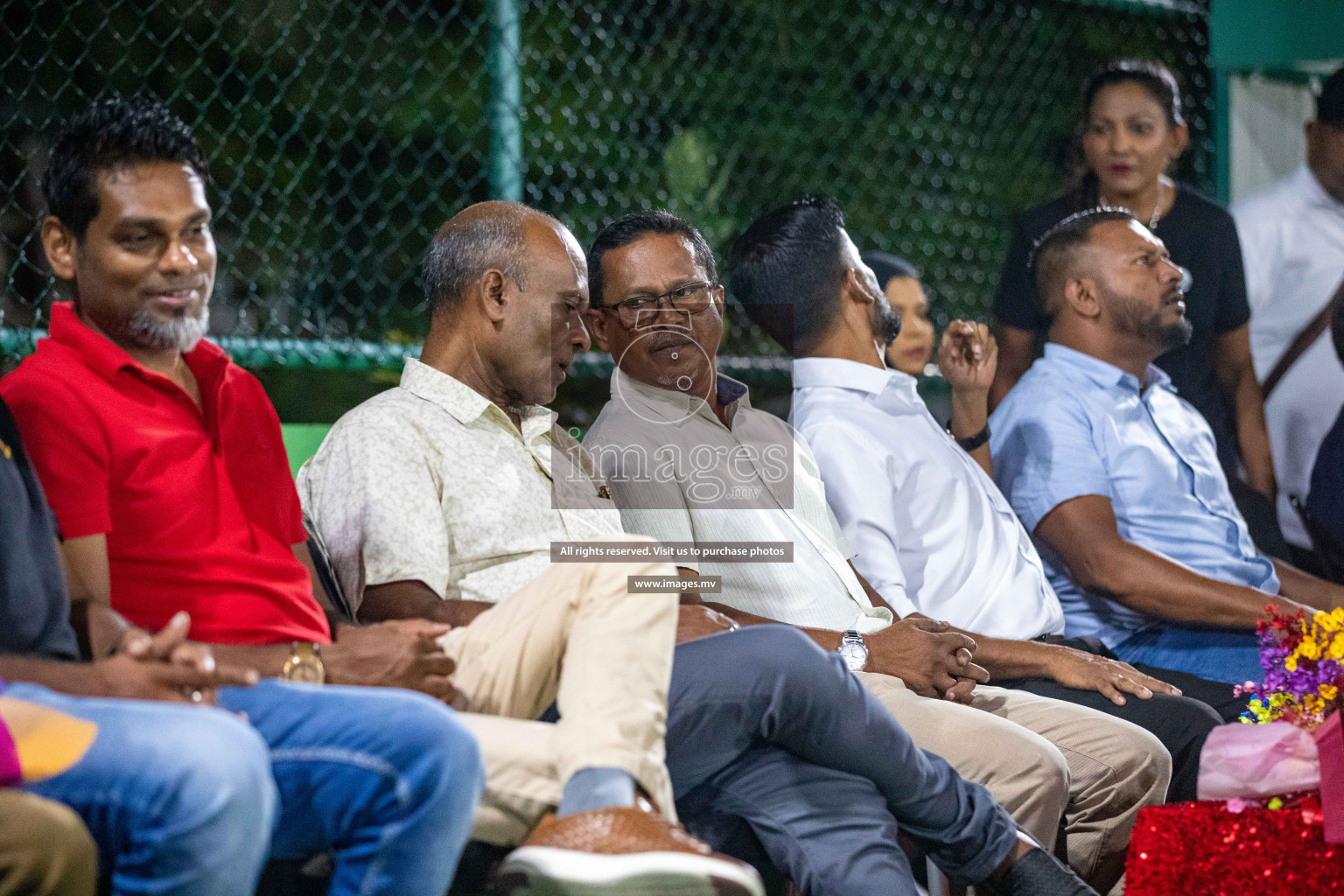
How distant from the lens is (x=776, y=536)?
2.55m

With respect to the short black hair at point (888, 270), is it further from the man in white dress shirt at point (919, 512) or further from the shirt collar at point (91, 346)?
the shirt collar at point (91, 346)

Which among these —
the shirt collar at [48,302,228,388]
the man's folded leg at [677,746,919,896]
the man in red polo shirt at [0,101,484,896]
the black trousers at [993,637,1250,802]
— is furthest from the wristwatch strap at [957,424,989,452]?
the shirt collar at [48,302,228,388]

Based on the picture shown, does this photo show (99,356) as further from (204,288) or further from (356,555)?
(356,555)

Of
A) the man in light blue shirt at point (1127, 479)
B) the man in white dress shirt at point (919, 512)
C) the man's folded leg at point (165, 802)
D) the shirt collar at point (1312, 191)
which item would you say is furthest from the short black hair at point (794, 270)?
the shirt collar at point (1312, 191)

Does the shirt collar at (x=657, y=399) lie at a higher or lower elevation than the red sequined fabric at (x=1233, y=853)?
higher

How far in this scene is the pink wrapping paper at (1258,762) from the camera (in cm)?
205

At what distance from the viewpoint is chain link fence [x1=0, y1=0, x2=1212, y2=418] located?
170 inches

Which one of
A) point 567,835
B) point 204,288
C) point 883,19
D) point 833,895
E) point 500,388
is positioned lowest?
point 833,895

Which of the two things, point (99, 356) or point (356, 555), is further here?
point (356, 555)

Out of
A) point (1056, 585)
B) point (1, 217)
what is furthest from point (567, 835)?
point (1, 217)

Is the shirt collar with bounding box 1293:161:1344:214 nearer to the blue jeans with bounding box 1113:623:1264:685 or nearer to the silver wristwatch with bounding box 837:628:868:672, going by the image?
the blue jeans with bounding box 1113:623:1264:685

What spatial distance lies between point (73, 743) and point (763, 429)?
1543 millimetres

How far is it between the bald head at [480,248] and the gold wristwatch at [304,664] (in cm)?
77

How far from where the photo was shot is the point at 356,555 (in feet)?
7.20
